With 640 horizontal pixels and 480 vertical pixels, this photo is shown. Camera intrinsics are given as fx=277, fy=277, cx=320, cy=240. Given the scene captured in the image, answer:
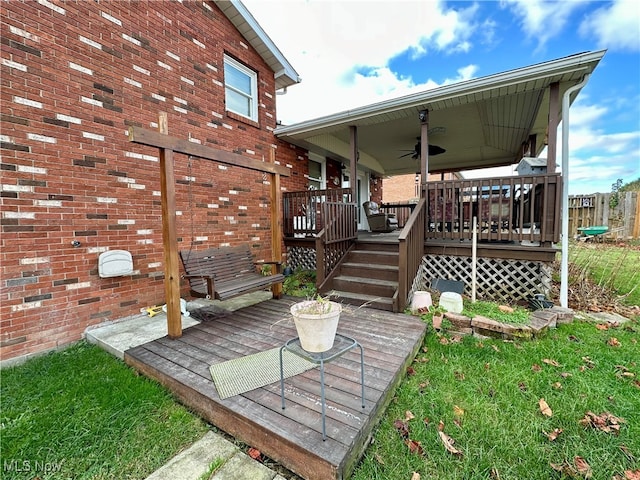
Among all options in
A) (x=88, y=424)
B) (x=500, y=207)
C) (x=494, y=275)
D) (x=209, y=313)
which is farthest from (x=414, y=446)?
(x=500, y=207)

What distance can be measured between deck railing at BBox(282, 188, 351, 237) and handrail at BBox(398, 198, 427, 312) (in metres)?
1.73

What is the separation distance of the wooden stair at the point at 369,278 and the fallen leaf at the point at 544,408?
1889mm

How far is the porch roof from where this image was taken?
160 inches

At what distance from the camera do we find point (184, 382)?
236 cm

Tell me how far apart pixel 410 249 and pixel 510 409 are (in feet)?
7.62

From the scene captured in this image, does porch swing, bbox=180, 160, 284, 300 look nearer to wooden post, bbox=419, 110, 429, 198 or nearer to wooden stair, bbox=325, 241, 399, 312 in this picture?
wooden stair, bbox=325, 241, 399, 312

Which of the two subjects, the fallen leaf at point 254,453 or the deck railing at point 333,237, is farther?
the deck railing at point 333,237

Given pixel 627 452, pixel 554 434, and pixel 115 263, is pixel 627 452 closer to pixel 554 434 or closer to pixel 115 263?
pixel 554 434

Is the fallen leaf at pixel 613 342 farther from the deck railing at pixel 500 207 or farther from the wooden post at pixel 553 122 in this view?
the wooden post at pixel 553 122

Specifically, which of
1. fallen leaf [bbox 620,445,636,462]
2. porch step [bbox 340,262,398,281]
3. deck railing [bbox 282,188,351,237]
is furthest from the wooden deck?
deck railing [bbox 282,188,351,237]

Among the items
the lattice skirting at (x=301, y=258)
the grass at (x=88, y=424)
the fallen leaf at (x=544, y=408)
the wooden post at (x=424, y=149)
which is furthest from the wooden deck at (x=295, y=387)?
the lattice skirting at (x=301, y=258)

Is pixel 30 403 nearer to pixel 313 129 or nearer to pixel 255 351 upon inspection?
pixel 255 351

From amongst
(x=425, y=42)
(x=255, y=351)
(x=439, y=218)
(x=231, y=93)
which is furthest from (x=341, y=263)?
(x=425, y=42)

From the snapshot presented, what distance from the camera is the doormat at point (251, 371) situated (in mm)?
2250
